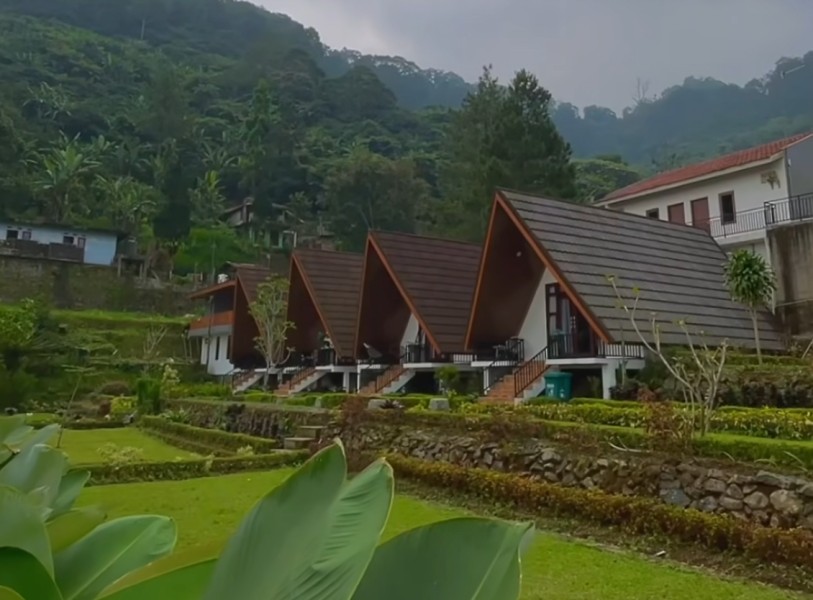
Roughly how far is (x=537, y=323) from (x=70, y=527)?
17.7 metres

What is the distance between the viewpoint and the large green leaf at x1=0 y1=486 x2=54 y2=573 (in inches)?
31.6

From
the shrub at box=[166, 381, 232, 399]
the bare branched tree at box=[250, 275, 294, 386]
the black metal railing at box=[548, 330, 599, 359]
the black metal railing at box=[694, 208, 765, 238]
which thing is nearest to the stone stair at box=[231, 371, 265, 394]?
the bare branched tree at box=[250, 275, 294, 386]

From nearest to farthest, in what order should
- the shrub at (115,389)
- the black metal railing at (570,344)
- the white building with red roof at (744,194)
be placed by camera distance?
1. the black metal railing at (570,344)
2. the white building with red roof at (744,194)
3. the shrub at (115,389)

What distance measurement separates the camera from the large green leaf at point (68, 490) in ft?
4.29

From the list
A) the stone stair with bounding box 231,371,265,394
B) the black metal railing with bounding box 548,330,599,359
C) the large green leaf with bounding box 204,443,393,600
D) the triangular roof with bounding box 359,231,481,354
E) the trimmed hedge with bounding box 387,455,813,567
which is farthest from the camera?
the stone stair with bounding box 231,371,265,394

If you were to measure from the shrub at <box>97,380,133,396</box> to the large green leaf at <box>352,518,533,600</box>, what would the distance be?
28.8 m

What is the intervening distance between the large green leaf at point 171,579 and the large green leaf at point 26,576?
0.20ft

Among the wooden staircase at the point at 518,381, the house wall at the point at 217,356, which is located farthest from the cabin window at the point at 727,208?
the house wall at the point at 217,356

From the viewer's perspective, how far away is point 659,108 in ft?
307

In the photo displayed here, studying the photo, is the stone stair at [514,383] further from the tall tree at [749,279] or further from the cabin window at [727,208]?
the cabin window at [727,208]

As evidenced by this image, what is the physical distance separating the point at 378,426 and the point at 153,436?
755 cm

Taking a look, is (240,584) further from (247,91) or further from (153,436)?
(247,91)

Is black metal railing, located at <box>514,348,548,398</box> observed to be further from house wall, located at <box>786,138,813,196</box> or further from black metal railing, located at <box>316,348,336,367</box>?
house wall, located at <box>786,138,813,196</box>

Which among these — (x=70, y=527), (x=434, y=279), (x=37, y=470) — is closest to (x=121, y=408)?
(x=434, y=279)
